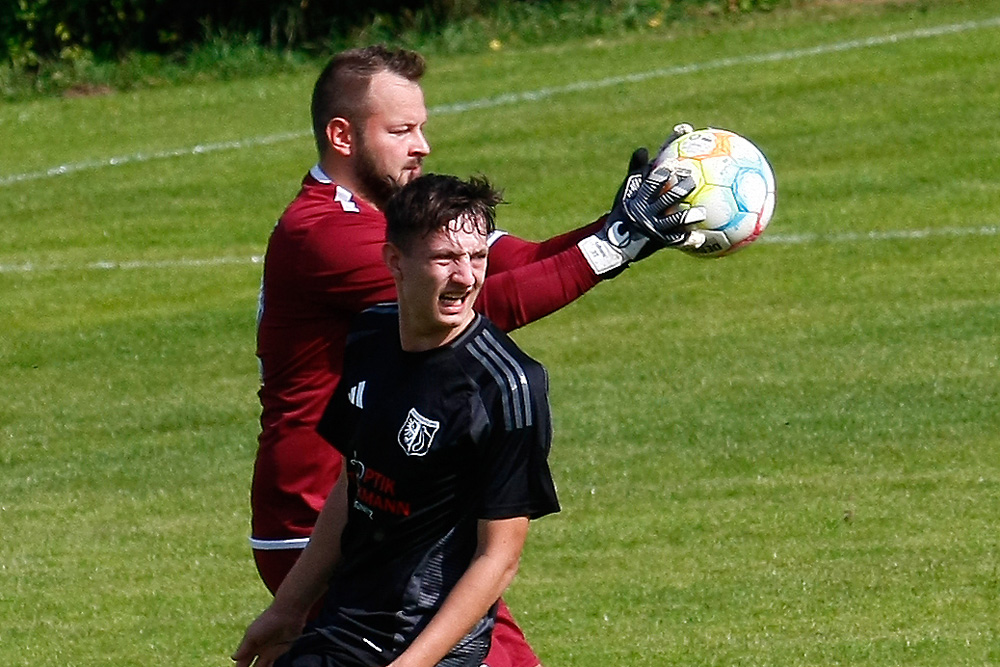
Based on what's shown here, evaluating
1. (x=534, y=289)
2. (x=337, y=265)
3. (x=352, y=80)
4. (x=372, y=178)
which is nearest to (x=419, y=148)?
(x=372, y=178)

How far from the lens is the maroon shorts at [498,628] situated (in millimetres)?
4820

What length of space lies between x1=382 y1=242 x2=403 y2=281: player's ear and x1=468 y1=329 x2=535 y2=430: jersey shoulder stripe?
0.82 ft

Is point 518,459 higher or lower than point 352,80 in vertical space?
lower

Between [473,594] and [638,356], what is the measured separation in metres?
7.97

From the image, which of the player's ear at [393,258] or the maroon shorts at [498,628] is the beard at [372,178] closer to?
the player's ear at [393,258]

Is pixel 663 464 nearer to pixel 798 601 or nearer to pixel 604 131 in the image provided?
pixel 798 601

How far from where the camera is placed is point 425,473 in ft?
14.8

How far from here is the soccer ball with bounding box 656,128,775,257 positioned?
5.31 m

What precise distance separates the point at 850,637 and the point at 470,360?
3.11 m

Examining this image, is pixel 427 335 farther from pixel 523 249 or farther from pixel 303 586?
pixel 523 249

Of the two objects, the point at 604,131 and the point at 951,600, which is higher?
the point at 951,600

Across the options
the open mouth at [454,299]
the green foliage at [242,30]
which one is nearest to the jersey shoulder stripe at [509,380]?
the open mouth at [454,299]

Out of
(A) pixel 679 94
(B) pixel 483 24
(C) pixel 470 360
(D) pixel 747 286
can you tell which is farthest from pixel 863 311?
(B) pixel 483 24

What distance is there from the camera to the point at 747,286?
13867 millimetres
